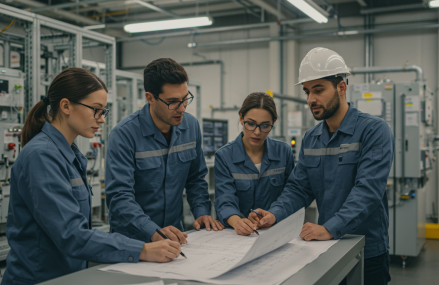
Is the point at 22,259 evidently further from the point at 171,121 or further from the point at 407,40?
the point at 407,40

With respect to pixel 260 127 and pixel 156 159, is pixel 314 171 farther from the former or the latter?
pixel 156 159

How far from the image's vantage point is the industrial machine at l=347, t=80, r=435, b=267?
14.5ft

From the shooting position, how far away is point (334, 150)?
1.76 meters

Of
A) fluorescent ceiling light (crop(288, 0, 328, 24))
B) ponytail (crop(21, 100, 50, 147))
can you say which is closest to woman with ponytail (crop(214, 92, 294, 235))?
ponytail (crop(21, 100, 50, 147))

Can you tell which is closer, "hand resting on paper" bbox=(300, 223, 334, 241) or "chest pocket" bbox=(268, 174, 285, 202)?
"hand resting on paper" bbox=(300, 223, 334, 241)

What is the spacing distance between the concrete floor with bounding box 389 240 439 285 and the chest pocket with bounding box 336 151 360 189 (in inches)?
105

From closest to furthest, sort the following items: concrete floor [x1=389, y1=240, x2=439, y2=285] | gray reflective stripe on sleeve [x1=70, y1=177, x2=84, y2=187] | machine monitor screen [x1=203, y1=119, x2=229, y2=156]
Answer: gray reflective stripe on sleeve [x1=70, y1=177, x2=84, y2=187], concrete floor [x1=389, y1=240, x2=439, y2=285], machine monitor screen [x1=203, y1=119, x2=229, y2=156]

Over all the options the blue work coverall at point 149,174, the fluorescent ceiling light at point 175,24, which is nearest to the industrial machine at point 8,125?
the blue work coverall at point 149,174

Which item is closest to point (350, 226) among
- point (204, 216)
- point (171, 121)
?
point (204, 216)

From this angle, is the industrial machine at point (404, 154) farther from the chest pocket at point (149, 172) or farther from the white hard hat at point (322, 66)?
the chest pocket at point (149, 172)

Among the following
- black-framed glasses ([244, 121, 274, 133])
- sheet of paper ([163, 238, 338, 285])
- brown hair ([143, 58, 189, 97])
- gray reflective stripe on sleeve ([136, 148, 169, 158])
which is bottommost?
sheet of paper ([163, 238, 338, 285])

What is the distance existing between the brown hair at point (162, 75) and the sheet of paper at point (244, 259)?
2.20 feet

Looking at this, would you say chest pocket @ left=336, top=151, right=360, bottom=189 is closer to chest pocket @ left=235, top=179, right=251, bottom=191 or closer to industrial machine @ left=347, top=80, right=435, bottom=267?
chest pocket @ left=235, top=179, right=251, bottom=191

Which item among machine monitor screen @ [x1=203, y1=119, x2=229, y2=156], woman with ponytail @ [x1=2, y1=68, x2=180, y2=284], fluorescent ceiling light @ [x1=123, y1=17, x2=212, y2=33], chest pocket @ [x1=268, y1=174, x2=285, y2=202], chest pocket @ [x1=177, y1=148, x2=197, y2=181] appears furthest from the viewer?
machine monitor screen @ [x1=203, y1=119, x2=229, y2=156]
